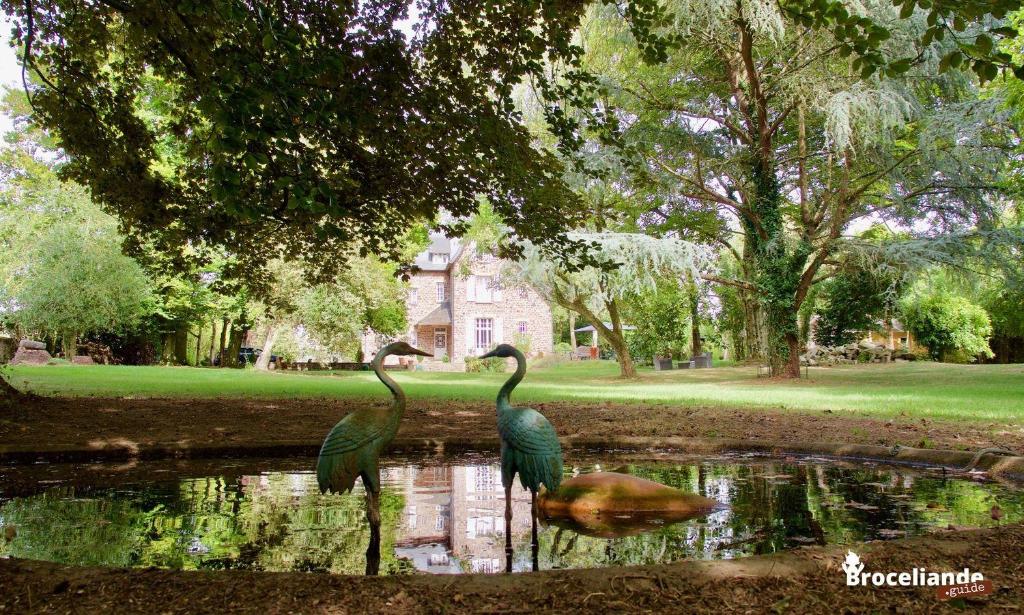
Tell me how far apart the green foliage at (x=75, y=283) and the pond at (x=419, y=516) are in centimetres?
2678

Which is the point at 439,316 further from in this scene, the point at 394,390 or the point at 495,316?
the point at 394,390

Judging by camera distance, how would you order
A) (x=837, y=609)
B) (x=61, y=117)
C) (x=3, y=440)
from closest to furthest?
(x=837, y=609), (x=3, y=440), (x=61, y=117)

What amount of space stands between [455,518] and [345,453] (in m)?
1.24

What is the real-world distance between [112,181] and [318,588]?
8.96 m

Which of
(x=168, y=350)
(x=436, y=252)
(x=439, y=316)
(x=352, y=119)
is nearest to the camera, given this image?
(x=352, y=119)

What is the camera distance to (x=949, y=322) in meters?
37.4

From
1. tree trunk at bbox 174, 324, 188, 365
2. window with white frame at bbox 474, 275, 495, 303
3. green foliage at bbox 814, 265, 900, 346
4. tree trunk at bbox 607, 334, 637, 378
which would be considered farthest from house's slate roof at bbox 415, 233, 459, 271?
green foliage at bbox 814, 265, 900, 346

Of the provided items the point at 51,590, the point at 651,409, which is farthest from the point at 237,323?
the point at 51,590

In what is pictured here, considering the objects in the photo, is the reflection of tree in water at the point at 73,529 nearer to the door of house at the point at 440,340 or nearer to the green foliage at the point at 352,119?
the green foliage at the point at 352,119

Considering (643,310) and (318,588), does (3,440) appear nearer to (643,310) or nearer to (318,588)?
(318,588)

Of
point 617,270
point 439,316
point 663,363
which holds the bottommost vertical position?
point 663,363

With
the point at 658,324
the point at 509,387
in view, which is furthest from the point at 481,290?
the point at 509,387

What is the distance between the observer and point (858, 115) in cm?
1908

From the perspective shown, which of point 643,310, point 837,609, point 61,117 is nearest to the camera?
point 837,609
